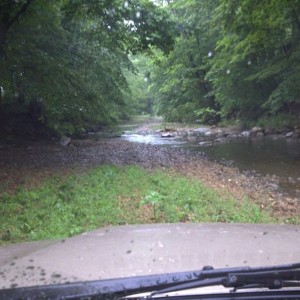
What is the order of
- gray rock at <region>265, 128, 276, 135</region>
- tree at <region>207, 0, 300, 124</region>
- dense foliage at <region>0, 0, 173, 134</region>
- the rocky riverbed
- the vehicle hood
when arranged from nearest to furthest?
the vehicle hood, the rocky riverbed, dense foliage at <region>0, 0, 173, 134</region>, tree at <region>207, 0, 300, 124</region>, gray rock at <region>265, 128, 276, 135</region>

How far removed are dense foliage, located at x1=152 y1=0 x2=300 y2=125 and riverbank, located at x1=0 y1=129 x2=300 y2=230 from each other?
4591 mm

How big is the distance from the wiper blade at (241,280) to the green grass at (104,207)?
13.2 feet

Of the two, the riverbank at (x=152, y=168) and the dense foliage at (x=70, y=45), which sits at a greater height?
the dense foliage at (x=70, y=45)

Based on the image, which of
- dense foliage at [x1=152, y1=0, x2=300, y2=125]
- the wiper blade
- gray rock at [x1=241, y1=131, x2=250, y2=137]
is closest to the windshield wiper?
the wiper blade

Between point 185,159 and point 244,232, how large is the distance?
962cm

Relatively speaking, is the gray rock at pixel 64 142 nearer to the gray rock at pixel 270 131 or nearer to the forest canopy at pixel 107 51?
the forest canopy at pixel 107 51

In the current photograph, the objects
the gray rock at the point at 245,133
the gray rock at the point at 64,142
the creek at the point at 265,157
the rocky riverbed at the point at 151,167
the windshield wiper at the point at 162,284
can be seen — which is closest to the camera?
the windshield wiper at the point at 162,284

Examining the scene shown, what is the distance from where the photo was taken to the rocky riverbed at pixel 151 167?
9.27 m

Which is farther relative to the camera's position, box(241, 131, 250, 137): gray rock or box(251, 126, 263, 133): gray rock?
box(241, 131, 250, 137): gray rock

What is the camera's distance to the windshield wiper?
7.54 feet

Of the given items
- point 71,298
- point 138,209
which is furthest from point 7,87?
point 71,298

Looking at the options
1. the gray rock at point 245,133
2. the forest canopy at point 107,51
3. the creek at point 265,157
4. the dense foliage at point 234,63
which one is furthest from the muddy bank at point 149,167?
the gray rock at point 245,133

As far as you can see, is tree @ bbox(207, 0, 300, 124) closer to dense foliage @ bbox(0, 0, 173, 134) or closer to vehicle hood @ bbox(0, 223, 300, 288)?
dense foliage @ bbox(0, 0, 173, 134)

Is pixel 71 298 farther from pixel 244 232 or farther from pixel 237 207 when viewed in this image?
pixel 237 207
